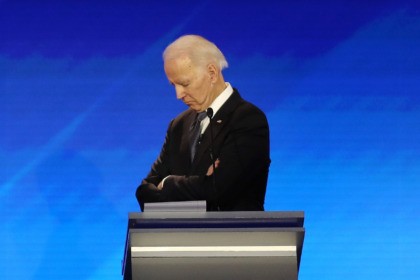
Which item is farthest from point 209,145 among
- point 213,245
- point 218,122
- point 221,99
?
point 213,245

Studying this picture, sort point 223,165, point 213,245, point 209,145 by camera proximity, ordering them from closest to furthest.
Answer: point 213,245, point 223,165, point 209,145

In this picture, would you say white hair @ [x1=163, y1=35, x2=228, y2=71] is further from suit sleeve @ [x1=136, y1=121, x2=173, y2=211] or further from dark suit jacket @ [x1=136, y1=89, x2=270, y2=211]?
suit sleeve @ [x1=136, y1=121, x2=173, y2=211]

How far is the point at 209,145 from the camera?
4051mm

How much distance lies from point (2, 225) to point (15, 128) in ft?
1.52

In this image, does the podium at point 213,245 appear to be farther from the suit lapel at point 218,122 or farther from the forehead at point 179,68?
the forehead at point 179,68

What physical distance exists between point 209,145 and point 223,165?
0.17m

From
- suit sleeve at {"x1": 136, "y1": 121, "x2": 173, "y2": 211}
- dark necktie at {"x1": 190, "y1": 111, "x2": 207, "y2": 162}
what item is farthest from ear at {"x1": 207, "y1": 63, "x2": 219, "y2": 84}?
suit sleeve at {"x1": 136, "y1": 121, "x2": 173, "y2": 211}

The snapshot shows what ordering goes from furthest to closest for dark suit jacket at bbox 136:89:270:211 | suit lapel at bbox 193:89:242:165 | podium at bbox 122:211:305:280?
suit lapel at bbox 193:89:242:165 → dark suit jacket at bbox 136:89:270:211 → podium at bbox 122:211:305:280

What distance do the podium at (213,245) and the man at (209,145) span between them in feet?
1.55

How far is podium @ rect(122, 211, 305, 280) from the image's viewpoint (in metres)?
3.34

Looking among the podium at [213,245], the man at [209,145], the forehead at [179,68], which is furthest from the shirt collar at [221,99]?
the podium at [213,245]

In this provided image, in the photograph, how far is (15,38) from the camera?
5.52 meters

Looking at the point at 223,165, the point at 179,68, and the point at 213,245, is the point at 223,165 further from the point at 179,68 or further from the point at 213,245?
the point at 213,245

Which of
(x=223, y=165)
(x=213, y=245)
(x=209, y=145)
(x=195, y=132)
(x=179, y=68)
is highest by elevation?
(x=179, y=68)
